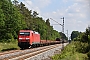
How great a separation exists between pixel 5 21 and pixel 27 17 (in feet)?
105

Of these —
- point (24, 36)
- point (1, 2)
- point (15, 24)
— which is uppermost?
point (1, 2)

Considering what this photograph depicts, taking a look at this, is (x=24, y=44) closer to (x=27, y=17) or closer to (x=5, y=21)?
(x=5, y=21)

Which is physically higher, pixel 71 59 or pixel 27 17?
pixel 27 17

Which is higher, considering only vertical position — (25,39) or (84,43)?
(25,39)

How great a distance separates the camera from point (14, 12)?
69.8 m

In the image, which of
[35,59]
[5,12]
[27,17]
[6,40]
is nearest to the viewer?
[35,59]

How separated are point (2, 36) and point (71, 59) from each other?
1901 inches

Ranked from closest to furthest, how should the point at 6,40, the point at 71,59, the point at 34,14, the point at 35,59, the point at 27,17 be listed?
the point at 71,59
the point at 35,59
the point at 6,40
the point at 27,17
the point at 34,14

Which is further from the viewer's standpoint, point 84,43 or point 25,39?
point 25,39

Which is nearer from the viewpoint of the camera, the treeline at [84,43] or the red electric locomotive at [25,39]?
the treeline at [84,43]

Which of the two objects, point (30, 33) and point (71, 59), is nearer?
point (71, 59)

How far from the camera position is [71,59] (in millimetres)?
18859

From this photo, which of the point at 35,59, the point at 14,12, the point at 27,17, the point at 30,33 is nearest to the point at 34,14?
the point at 27,17

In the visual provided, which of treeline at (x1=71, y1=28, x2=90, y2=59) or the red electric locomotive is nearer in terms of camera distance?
treeline at (x1=71, y1=28, x2=90, y2=59)
